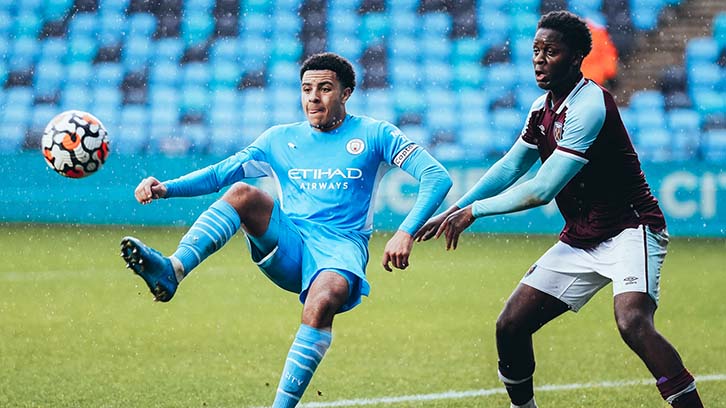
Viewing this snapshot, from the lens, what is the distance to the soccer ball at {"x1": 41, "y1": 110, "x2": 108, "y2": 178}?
576 cm

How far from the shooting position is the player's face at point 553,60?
4.67m

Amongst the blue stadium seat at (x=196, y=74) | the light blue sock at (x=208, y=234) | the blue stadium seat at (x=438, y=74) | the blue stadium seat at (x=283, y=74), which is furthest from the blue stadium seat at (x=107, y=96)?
the light blue sock at (x=208, y=234)

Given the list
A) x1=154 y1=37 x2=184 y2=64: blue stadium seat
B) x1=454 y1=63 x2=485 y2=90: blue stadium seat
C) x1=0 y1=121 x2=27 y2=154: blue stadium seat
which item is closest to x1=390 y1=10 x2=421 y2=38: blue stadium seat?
x1=454 y1=63 x2=485 y2=90: blue stadium seat

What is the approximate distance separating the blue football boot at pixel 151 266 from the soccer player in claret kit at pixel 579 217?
112 cm

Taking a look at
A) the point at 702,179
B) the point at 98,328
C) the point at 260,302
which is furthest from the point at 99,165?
the point at 702,179

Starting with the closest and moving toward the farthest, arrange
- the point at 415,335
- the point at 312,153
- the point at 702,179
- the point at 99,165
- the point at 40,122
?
1. the point at 312,153
2. the point at 99,165
3. the point at 415,335
4. the point at 702,179
5. the point at 40,122

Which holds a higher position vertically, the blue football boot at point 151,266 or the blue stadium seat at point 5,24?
the blue stadium seat at point 5,24

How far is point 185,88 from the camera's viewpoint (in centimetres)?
1645

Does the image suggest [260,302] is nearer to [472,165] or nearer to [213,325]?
[213,325]

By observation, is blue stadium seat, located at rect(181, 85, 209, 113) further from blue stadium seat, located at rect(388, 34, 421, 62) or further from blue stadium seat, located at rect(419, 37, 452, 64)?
blue stadium seat, located at rect(419, 37, 452, 64)

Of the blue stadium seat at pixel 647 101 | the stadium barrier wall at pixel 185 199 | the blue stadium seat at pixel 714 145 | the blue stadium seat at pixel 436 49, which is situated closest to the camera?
the stadium barrier wall at pixel 185 199

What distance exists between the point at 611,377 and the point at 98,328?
144 inches

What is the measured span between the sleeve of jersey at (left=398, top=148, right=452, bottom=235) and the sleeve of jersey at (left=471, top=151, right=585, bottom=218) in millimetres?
433

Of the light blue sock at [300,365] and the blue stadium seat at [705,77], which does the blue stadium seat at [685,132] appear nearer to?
the blue stadium seat at [705,77]
